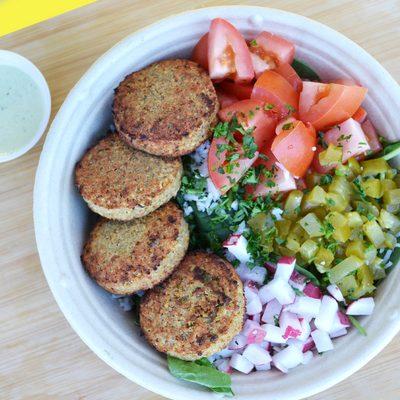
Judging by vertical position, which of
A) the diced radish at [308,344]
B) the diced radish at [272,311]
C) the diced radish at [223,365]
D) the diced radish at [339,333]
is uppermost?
the diced radish at [272,311]

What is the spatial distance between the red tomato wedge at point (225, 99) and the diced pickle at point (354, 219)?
0.59 metres

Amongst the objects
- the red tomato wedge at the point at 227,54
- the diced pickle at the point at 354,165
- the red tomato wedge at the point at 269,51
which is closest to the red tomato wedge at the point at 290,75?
the red tomato wedge at the point at 269,51

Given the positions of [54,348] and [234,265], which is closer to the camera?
[234,265]

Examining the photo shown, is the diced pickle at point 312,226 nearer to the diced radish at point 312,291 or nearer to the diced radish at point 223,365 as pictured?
the diced radish at point 312,291

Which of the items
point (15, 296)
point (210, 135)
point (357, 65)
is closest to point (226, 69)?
point (210, 135)

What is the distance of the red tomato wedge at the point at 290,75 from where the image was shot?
222 centimetres

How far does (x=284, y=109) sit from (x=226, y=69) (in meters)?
0.25

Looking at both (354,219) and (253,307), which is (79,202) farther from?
(354,219)

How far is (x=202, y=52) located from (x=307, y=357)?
3.89ft

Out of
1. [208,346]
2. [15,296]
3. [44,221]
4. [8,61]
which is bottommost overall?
[15,296]

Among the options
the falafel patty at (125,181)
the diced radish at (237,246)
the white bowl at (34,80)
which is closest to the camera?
the falafel patty at (125,181)

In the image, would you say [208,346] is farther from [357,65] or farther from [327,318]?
[357,65]

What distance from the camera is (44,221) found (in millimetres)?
2064

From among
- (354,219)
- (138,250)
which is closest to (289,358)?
(354,219)
